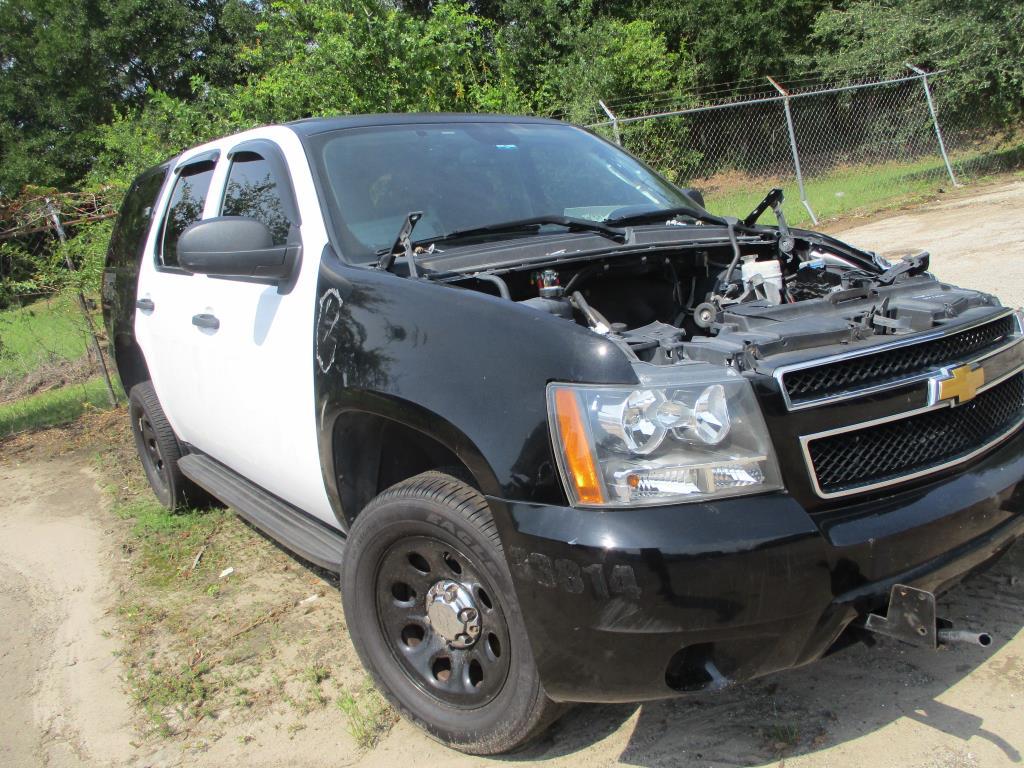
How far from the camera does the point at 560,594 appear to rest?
2.01 meters

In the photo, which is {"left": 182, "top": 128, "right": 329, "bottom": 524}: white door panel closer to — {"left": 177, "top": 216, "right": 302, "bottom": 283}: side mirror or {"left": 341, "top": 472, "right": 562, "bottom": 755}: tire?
{"left": 177, "top": 216, "right": 302, "bottom": 283}: side mirror

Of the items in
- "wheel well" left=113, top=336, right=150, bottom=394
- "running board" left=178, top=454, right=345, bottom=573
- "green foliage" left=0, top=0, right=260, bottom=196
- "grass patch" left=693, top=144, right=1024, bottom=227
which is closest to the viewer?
"running board" left=178, top=454, right=345, bottom=573

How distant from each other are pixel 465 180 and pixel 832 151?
704 inches

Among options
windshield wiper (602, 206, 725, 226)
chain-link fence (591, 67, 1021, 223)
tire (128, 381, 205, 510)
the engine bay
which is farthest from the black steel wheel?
chain-link fence (591, 67, 1021, 223)

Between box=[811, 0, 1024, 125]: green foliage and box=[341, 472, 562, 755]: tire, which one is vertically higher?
box=[811, 0, 1024, 125]: green foliage

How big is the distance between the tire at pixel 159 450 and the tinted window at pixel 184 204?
86 cm

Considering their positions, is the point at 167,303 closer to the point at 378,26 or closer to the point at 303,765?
the point at 303,765

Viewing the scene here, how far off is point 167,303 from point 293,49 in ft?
28.1

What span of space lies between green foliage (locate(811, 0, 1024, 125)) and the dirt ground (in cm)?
1642

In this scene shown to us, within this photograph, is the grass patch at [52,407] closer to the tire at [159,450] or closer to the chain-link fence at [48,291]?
the chain-link fence at [48,291]

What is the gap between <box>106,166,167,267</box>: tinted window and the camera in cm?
470

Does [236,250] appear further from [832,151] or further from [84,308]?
[832,151]

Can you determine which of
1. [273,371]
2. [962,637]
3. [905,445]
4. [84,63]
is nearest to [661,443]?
[905,445]

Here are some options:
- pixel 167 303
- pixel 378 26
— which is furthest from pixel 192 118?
pixel 167 303
